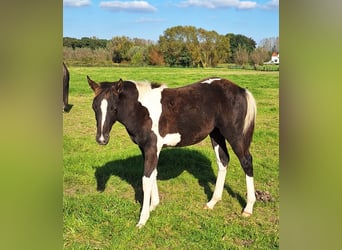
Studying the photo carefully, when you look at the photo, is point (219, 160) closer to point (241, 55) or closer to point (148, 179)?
point (148, 179)

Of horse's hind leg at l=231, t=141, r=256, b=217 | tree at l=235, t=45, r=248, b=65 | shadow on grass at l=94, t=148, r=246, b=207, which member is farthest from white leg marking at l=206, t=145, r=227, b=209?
tree at l=235, t=45, r=248, b=65

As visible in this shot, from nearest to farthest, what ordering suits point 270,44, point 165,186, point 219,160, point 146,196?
point 270,44
point 146,196
point 219,160
point 165,186

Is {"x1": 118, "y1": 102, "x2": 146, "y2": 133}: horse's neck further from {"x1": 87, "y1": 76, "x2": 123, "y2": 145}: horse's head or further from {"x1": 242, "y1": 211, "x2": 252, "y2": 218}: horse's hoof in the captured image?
{"x1": 242, "y1": 211, "x2": 252, "y2": 218}: horse's hoof

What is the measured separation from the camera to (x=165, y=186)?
3.24 meters

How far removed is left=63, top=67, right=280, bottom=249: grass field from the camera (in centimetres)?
248

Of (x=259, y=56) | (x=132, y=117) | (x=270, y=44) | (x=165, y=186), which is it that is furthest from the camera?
(x=165, y=186)

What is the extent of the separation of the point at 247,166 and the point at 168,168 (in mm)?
862

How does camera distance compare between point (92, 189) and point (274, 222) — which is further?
point (92, 189)

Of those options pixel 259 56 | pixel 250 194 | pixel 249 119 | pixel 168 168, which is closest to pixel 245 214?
pixel 250 194

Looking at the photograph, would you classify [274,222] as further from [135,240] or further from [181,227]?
[135,240]

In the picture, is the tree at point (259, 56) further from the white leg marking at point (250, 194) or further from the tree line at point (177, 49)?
the white leg marking at point (250, 194)
